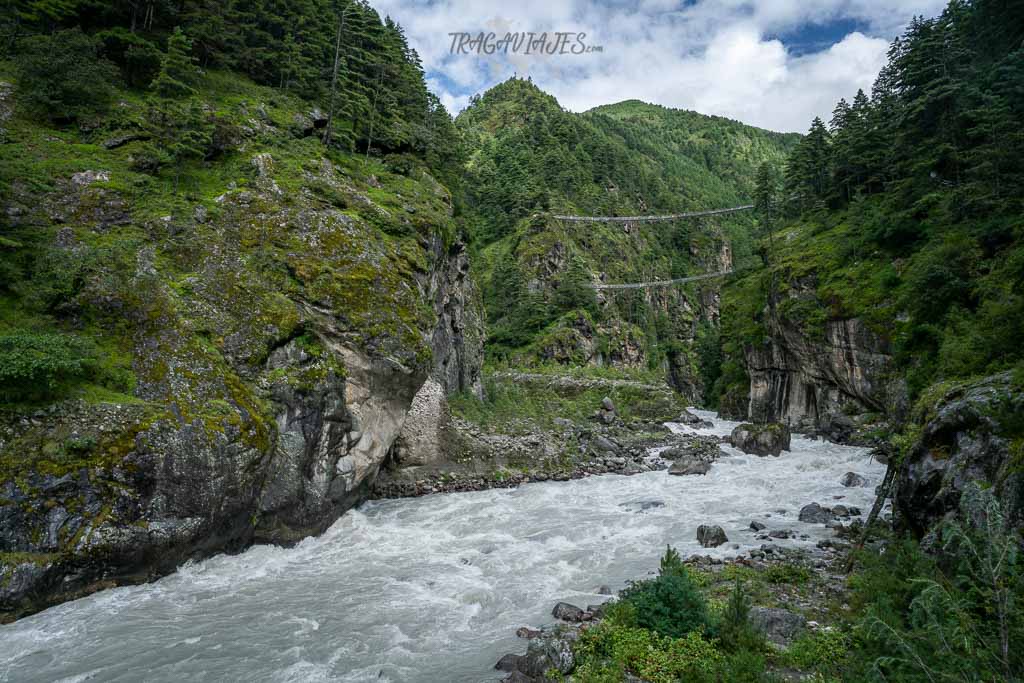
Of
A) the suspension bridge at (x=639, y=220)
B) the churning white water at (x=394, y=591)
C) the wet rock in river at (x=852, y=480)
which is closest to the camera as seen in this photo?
the churning white water at (x=394, y=591)

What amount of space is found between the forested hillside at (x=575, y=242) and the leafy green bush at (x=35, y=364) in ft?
114

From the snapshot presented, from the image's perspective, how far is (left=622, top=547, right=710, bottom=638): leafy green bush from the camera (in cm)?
886

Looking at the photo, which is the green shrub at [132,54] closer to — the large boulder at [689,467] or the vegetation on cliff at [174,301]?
the vegetation on cliff at [174,301]

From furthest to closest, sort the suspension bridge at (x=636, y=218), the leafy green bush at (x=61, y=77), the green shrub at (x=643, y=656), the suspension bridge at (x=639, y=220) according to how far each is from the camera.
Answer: the suspension bridge at (x=636, y=218) → the suspension bridge at (x=639, y=220) → the leafy green bush at (x=61, y=77) → the green shrub at (x=643, y=656)

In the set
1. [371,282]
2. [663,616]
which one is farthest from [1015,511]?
[371,282]

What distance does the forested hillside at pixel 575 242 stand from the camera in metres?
65.2

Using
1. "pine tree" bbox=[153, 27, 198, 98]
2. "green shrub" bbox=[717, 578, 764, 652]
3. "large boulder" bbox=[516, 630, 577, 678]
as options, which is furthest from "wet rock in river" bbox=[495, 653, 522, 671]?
"pine tree" bbox=[153, 27, 198, 98]

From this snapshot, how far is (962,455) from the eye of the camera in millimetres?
10102

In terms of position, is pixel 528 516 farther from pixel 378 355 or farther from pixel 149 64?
pixel 149 64

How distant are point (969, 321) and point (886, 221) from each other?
1437cm

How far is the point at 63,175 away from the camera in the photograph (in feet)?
51.9

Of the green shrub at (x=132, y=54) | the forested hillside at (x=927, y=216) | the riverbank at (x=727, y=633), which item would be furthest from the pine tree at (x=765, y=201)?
the green shrub at (x=132, y=54)

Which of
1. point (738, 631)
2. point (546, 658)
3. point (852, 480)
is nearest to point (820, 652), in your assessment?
point (738, 631)

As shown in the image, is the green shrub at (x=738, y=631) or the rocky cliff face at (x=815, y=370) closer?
the green shrub at (x=738, y=631)
